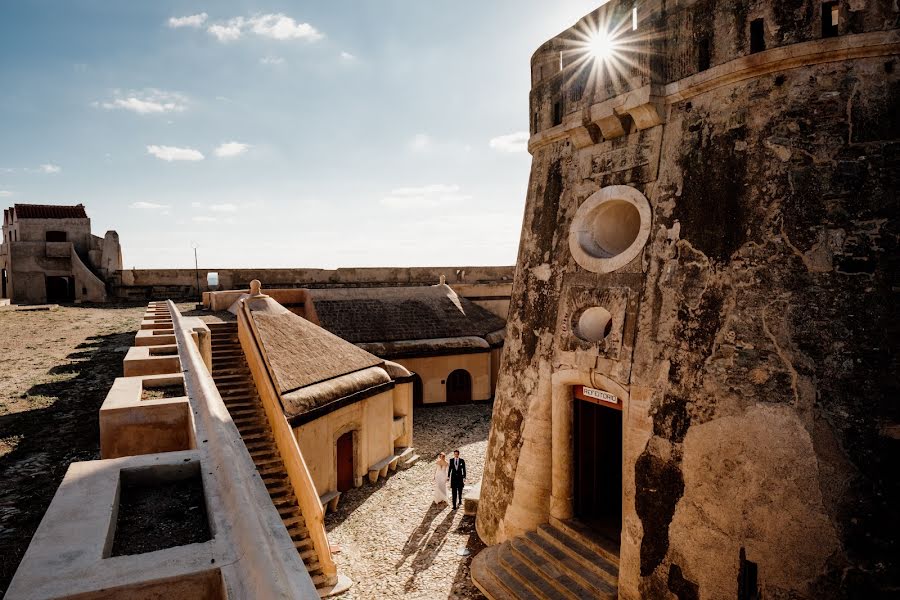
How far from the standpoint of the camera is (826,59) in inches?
255

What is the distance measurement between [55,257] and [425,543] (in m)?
27.4

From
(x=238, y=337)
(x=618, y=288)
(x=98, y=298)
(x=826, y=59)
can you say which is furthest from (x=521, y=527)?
(x=98, y=298)

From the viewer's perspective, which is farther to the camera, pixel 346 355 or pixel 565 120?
pixel 346 355

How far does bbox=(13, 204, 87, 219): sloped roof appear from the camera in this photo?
29.6 metres

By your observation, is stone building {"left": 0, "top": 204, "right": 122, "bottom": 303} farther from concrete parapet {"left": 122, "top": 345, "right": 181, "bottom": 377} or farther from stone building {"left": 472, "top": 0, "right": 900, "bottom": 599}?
stone building {"left": 472, "top": 0, "right": 900, "bottom": 599}

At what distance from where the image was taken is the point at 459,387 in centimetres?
2231

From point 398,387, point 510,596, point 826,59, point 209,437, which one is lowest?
point 510,596

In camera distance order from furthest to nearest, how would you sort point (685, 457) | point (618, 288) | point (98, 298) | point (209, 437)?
point (98, 298) < point (618, 288) < point (685, 457) < point (209, 437)

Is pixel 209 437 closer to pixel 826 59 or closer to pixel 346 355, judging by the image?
pixel 826 59

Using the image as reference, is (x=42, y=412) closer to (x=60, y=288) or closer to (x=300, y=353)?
(x=300, y=353)

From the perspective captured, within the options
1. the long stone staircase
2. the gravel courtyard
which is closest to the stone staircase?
the gravel courtyard

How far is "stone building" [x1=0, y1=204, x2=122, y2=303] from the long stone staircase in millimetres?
15000

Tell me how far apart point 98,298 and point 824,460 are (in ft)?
96.3

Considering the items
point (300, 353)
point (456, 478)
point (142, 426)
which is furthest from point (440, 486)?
point (142, 426)
